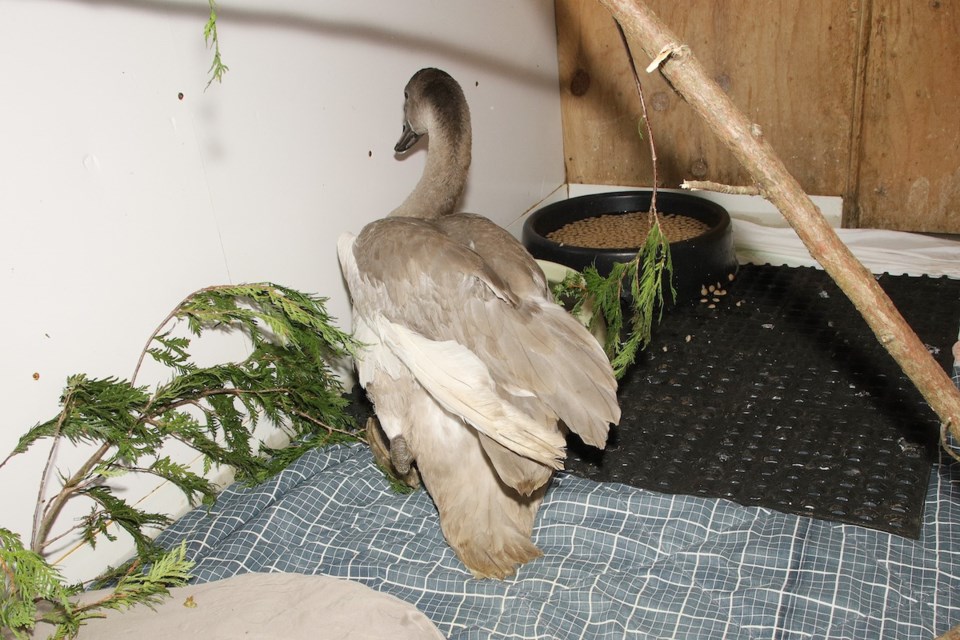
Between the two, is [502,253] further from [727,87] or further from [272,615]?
[727,87]

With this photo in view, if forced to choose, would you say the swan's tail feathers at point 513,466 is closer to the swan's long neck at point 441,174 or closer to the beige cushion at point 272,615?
the beige cushion at point 272,615

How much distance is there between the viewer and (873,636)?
1.93 m

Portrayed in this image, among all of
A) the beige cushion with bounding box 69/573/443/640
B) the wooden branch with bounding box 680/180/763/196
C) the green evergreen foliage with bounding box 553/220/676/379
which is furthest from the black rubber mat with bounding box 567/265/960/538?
the wooden branch with bounding box 680/180/763/196

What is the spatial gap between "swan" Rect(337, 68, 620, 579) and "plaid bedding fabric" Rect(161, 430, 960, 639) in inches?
4.9

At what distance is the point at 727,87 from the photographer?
378 centimetres

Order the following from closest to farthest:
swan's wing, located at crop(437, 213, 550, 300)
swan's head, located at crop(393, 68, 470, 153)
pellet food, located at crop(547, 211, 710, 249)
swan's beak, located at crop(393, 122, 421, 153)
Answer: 1. swan's wing, located at crop(437, 213, 550, 300)
2. swan's head, located at crop(393, 68, 470, 153)
3. swan's beak, located at crop(393, 122, 421, 153)
4. pellet food, located at crop(547, 211, 710, 249)

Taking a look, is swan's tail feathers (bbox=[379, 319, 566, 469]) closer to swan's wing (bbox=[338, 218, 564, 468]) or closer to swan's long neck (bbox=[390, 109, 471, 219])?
swan's wing (bbox=[338, 218, 564, 468])

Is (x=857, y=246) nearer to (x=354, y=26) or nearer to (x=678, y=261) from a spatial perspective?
(x=678, y=261)

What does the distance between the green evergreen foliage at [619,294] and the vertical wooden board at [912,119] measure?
5.22ft

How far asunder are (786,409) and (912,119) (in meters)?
1.60

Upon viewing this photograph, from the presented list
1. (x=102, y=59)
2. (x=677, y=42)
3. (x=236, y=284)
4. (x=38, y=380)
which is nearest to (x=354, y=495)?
(x=236, y=284)

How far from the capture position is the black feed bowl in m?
3.22

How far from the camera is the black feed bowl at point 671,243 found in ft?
10.6

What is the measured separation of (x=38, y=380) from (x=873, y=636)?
6.78ft
